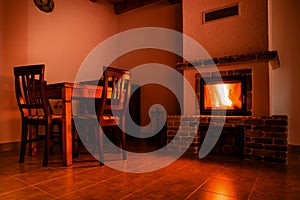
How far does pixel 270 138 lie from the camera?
231cm

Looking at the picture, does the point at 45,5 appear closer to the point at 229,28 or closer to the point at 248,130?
the point at 229,28

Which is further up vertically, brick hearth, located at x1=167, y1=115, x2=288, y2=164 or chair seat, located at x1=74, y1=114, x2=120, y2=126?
chair seat, located at x1=74, y1=114, x2=120, y2=126

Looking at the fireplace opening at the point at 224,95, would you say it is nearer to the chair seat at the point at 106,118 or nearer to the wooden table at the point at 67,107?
the chair seat at the point at 106,118

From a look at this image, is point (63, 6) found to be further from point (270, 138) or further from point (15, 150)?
point (270, 138)

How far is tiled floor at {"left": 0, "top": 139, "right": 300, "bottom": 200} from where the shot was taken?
4.61ft

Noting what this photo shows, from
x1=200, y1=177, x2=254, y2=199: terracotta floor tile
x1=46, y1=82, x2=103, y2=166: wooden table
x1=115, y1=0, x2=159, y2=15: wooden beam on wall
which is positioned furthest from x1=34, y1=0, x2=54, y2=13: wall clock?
x1=200, y1=177, x2=254, y2=199: terracotta floor tile

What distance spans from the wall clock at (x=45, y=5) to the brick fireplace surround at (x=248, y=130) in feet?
7.95

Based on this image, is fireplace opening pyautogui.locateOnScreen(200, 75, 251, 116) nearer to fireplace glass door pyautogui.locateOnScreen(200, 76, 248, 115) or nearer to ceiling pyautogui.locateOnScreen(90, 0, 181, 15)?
fireplace glass door pyautogui.locateOnScreen(200, 76, 248, 115)

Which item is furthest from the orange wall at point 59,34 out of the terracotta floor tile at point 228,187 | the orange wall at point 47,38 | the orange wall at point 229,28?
the terracotta floor tile at point 228,187

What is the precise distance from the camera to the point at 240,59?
101 inches

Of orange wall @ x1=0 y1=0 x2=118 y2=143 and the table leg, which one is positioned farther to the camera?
orange wall @ x1=0 y1=0 x2=118 y2=143

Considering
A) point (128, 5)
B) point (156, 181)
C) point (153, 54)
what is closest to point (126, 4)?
point (128, 5)

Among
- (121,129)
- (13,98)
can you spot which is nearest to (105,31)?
(13,98)

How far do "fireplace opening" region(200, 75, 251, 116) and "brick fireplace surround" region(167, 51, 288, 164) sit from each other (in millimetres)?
91
